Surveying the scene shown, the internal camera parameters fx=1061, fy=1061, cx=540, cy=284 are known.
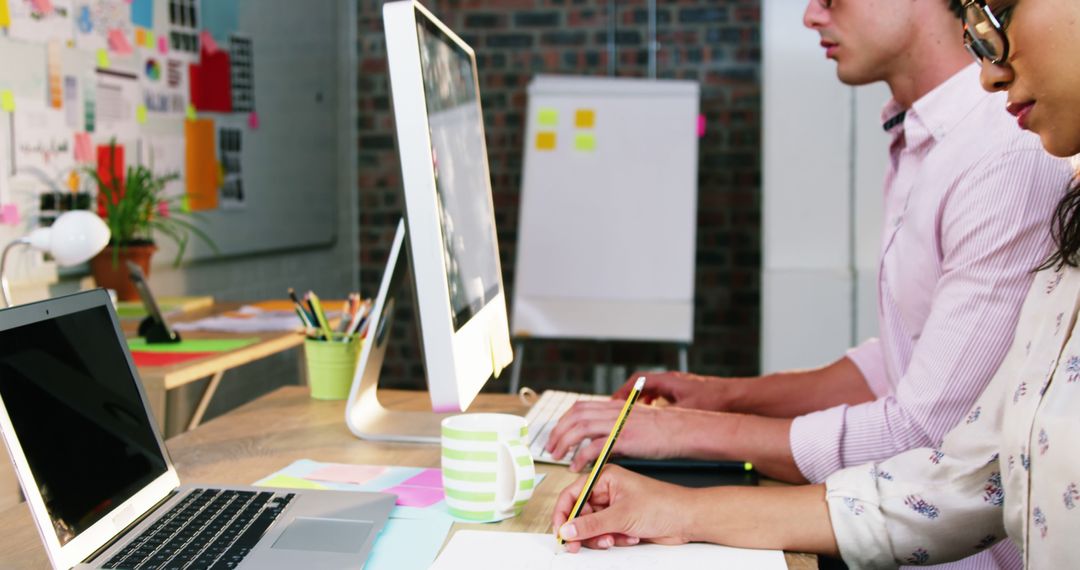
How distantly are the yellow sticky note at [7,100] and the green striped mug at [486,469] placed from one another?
6.11ft

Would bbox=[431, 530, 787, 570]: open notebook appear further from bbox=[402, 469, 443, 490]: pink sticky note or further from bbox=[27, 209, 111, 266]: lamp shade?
bbox=[27, 209, 111, 266]: lamp shade

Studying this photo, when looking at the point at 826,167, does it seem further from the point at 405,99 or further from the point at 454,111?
the point at 405,99

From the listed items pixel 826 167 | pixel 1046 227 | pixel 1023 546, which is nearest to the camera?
pixel 1023 546

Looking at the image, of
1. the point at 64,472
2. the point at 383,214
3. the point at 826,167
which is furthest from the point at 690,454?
the point at 383,214

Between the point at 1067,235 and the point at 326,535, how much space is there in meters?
0.80

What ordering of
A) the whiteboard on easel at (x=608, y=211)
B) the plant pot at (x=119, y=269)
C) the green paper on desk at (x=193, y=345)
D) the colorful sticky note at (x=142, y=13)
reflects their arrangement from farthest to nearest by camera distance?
1. the whiteboard on easel at (x=608, y=211)
2. the colorful sticky note at (x=142, y=13)
3. the plant pot at (x=119, y=269)
4. the green paper on desk at (x=193, y=345)

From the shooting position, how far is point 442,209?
111 cm

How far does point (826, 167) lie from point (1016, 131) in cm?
237

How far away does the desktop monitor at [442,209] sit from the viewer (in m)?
1.05

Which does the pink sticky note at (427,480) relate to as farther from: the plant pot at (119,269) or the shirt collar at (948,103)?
the plant pot at (119,269)

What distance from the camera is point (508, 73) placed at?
14.9 ft

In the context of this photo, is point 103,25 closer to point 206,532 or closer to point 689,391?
point 689,391

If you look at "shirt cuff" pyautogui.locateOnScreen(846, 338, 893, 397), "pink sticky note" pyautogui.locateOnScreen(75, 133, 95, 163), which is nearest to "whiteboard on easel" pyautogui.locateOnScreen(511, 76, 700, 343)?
"pink sticky note" pyautogui.locateOnScreen(75, 133, 95, 163)

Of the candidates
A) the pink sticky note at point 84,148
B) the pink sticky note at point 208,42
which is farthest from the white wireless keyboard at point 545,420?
the pink sticky note at point 208,42
